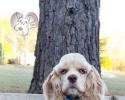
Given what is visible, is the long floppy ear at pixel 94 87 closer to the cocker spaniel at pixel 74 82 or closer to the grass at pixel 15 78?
the cocker spaniel at pixel 74 82

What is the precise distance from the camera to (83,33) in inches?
181

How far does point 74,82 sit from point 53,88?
0.28 metres

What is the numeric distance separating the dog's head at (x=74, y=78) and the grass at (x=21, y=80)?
164 centimetres

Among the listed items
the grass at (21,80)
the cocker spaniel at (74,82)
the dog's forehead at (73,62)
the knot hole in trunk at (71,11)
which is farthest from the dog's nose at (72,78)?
the grass at (21,80)

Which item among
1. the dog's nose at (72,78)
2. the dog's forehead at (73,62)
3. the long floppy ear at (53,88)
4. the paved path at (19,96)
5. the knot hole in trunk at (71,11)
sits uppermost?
the knot hole in trunk at (71,11)

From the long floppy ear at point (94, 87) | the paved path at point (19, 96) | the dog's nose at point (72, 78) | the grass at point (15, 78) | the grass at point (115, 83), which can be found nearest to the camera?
the dog's nose at point (72, 78)

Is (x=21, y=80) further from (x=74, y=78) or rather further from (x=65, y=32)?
(x=74, y=78)

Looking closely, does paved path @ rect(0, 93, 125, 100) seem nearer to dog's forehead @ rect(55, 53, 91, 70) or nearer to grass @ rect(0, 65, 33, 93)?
grass @ rect(0, 65, 33, 93)

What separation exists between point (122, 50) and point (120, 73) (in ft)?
1.09

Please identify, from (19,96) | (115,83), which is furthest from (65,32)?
(115,83)

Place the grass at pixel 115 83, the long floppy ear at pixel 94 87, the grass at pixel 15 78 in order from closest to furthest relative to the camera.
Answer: the long floppy ear at pixel 94 87, the grass at pixel 15 78, the grass at pixel 115 83

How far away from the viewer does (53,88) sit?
11.0 feet

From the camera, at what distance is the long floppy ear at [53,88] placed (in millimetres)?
3305

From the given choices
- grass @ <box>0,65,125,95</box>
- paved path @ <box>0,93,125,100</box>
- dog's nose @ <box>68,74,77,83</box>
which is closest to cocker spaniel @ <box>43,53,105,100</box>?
dog's nose @ <box>68,74,77,83</box>
